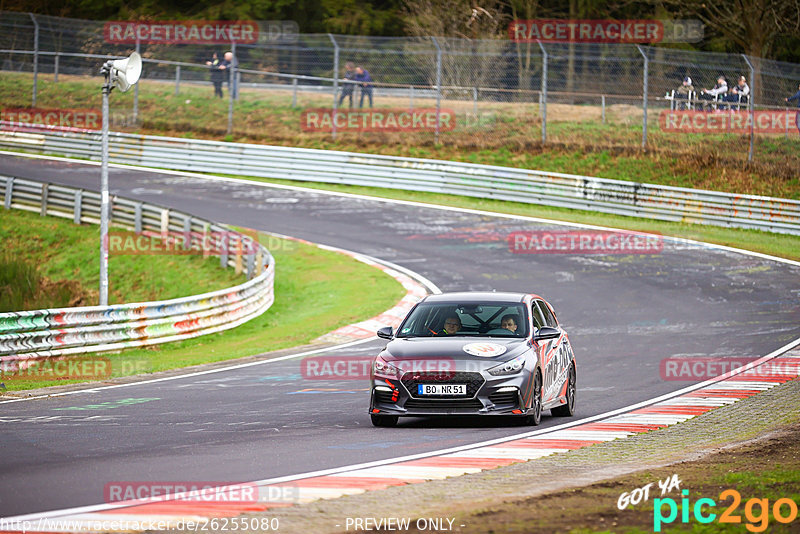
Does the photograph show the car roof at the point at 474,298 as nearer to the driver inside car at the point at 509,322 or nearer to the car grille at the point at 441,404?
the driver inside car at the point at 509,322

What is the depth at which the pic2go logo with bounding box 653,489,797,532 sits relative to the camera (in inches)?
246

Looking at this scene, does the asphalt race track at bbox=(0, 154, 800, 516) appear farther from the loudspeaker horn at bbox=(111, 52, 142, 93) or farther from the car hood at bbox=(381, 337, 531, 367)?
the loudspeaker horn at bbox=(111, 52, 142, 93)

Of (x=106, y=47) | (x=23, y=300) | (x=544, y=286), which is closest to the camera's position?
(x=544, y=286)

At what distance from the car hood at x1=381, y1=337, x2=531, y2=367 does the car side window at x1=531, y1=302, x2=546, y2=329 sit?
690 mm

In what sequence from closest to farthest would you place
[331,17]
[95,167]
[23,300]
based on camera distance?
[23,300] < [95,167] < [331,17]

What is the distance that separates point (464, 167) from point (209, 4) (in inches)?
1405

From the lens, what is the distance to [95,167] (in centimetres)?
3881

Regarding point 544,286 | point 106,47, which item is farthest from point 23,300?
point 106,47

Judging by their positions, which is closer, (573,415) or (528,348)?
(528,348)

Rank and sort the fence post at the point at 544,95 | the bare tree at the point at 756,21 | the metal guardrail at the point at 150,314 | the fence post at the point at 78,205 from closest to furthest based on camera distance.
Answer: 1. the metal guardrail at the point at 150,314
2. the fence post at the point at 78,205
3. the fence post at the point at 544,95
4. the bare tree at the point at 756,21

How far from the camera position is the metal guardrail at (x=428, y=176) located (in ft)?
100

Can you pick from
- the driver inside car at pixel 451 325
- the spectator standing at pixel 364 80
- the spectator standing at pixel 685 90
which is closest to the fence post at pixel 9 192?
the spectator standing at pixel 364 80

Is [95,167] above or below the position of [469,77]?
below

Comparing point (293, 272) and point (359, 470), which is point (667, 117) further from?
point (359, 470)
